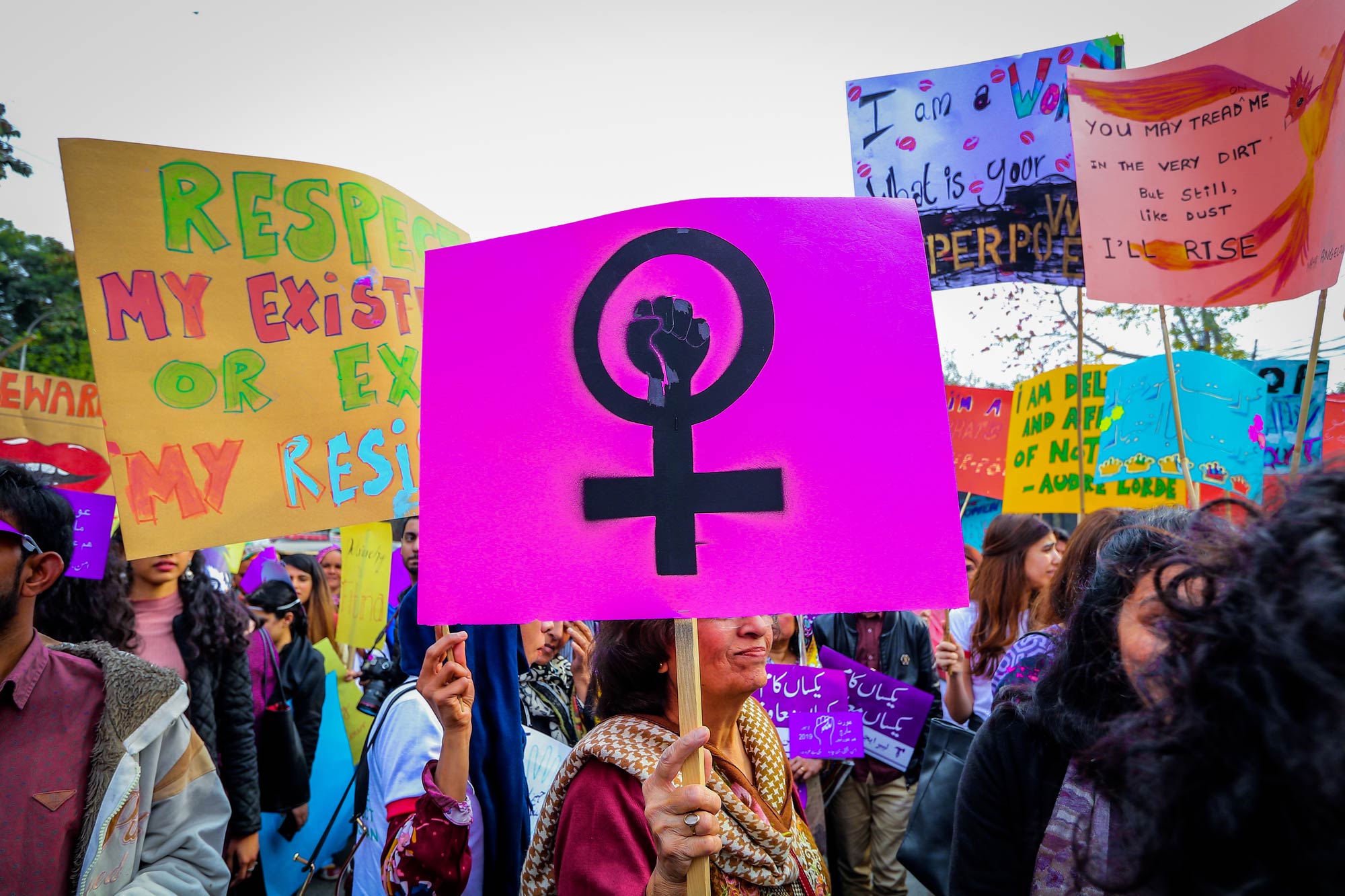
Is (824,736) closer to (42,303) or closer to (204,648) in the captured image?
(204,648)

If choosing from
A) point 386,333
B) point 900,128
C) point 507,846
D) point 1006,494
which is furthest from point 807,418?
point 1006,494

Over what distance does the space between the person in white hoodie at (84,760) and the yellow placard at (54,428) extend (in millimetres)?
2506

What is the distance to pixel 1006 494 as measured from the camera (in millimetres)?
5273

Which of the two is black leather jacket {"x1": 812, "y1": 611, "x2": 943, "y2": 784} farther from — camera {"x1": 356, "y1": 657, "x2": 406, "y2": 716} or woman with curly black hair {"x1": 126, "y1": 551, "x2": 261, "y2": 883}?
woman with curly black hair {"x1": 126, "y1": 551, "x2": 261, "y2": 883}

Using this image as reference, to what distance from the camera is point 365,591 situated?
595cm

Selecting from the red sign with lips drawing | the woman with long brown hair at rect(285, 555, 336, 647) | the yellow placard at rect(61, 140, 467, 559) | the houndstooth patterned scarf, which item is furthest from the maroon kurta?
the red sign with lips drawing

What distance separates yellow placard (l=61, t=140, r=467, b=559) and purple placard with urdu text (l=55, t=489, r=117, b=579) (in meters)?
1.35

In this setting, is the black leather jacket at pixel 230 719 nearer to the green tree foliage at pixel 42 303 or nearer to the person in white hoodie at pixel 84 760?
the person in white hoodie at pixel 84 760

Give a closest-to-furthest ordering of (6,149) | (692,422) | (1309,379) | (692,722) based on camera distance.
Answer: (692,722), (692,422), (1309,379), (6,149)

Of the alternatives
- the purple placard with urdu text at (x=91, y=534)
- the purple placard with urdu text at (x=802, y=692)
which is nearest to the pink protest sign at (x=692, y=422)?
the purple placard with urdu text at (x=802, y=692)

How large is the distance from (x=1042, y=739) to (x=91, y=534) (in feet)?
11.4

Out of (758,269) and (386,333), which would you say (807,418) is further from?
(386,333)

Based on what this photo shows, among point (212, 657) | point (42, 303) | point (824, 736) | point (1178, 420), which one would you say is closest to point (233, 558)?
point (212, 657)

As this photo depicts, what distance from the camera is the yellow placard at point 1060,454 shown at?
4699 millimetres
